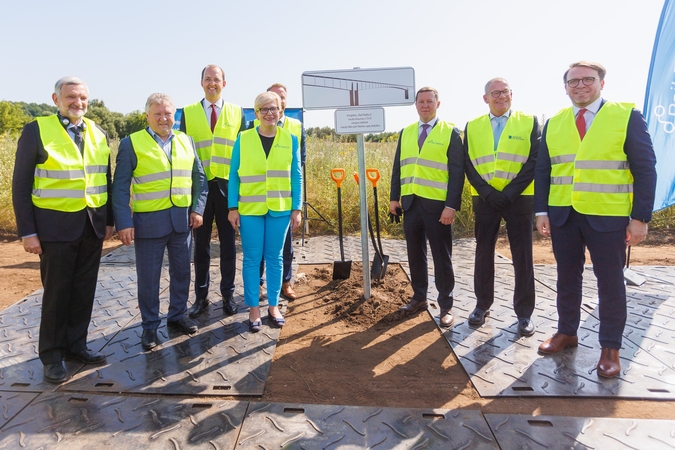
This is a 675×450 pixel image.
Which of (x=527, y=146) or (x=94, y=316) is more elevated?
(x=527, y=146)

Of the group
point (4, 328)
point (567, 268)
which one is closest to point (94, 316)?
point (4, 328)

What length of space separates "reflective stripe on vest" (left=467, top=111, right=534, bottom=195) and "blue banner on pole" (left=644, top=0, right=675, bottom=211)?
2.36 meters

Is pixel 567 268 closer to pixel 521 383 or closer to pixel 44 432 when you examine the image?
pixel 521 383

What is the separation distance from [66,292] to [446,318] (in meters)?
3.17

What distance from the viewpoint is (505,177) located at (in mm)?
3910

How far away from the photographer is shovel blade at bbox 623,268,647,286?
17.4ft

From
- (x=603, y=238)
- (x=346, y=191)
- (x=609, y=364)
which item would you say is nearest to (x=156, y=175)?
(x=603, y=238)

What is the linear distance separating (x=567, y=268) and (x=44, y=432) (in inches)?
147

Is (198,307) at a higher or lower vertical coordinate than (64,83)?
lower

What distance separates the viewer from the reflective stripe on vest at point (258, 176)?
155 inches

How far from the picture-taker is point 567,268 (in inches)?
140

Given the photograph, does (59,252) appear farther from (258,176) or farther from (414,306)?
(414,306)

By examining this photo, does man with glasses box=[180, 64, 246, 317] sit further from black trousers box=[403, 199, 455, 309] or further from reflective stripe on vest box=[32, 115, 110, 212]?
black trousers box=[403, 199, 455, 309]

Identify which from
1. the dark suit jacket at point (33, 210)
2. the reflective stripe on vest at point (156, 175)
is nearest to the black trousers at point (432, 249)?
the reflective stripe on vest at point (156, 175)
